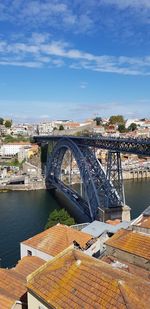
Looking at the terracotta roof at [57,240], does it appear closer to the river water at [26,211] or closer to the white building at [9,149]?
the river water at [26,211]

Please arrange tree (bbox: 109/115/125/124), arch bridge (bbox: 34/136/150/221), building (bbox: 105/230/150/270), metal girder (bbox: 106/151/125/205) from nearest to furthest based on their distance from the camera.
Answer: building (bbox: 105/230/150/270)
arch bridge (bbox: 34/136/150/221)
metal girder (bbox: 106/151/125/205)
tree (bbox: 109/115/125/124)

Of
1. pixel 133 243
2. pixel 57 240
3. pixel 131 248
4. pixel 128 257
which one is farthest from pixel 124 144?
pixel 128 257

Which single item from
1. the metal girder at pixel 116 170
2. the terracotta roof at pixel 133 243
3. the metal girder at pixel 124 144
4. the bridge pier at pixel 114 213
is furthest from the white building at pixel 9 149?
the terracotta roof at pixel 133 243

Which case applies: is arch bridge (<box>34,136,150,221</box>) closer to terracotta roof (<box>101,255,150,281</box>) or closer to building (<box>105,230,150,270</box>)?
building (<box>105,230,150,270</box>)

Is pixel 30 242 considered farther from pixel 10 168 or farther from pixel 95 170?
pixel 10 168

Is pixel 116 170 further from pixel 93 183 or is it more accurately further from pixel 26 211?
pixel 26 211

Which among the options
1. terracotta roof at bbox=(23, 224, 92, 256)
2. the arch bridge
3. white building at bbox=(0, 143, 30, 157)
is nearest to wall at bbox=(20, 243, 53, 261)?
terracotta roof at bbox=(23, 224, 92, 256)

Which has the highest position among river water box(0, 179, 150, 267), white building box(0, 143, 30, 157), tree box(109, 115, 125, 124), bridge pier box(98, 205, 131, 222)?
tree box(109, 115, 125, 124)

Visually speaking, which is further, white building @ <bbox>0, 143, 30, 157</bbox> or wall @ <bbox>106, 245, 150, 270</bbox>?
white building @ <bbox>0, 143, 30, 157</bbox>
